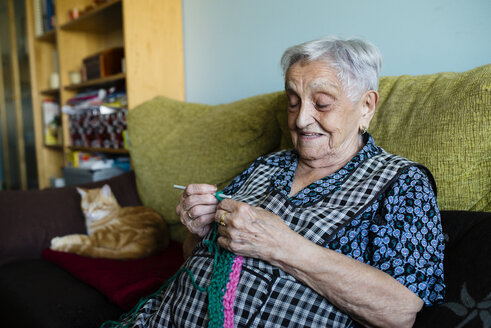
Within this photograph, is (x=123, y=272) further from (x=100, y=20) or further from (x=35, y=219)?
(x=100, y=20)

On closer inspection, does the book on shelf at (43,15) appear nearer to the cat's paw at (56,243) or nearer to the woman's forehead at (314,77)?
the cat's paw at (56,243)

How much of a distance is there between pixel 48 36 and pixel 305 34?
8.20ft

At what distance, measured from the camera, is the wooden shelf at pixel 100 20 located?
2.24 metres

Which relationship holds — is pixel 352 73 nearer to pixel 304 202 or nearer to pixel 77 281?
pixel 304 202

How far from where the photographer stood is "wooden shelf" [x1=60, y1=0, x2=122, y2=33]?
224cm

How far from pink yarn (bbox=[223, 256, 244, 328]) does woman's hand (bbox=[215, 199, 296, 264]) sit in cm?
4

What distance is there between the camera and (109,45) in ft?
9.59

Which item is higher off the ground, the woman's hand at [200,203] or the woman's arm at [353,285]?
the woman's hand at [200,203]

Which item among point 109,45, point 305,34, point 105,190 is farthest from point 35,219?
point 109,45

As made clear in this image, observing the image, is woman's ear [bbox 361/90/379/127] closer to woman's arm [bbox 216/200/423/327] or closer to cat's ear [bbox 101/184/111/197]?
woman's arm [bbox 216/200/423/327]

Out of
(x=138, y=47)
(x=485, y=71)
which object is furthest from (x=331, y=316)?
(x=138, y=47)

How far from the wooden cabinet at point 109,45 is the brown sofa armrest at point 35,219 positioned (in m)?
0.71

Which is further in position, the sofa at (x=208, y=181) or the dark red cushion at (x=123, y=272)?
the dark red cushion at (x=123, y=272)

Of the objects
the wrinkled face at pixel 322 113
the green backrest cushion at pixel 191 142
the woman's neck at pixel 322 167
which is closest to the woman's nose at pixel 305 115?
the wrinkled face at pixel 322 113
